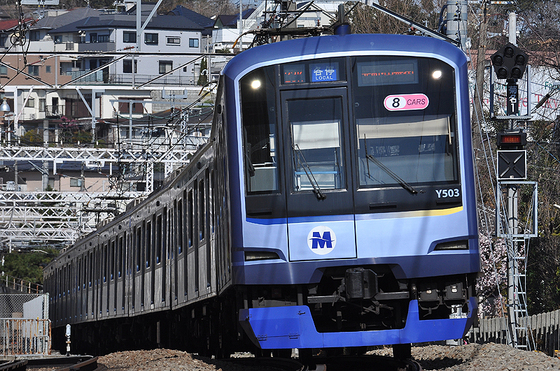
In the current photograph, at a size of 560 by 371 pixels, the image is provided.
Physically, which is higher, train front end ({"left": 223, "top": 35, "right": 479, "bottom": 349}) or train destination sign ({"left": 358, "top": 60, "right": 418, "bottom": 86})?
train destination sign ({"left": 358, "top": 60, "right": 418, "bottom": 86})

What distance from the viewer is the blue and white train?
773cm

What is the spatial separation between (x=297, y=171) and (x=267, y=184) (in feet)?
0.98

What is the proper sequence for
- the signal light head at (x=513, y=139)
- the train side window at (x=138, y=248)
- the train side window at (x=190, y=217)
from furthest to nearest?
the train side window at (x=138, y=248) < the signal light head at (x=513, y=139) < the train side window at (x=190, y=217)

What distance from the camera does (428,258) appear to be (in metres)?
7.72

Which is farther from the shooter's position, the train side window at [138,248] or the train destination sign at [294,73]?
the train side window at [138,248]

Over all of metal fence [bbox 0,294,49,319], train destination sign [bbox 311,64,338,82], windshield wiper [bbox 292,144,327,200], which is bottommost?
metal fence [bbox 0,294,49,319]

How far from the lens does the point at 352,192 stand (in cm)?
784

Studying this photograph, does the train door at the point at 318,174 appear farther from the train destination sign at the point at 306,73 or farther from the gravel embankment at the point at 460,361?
the gravel embankment at the point at 460,361

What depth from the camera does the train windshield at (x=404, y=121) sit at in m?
7.88

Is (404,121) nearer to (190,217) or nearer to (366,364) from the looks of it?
(366,364)

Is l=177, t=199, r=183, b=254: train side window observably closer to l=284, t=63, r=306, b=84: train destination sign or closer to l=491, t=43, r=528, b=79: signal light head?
l=491, t=43, r=528, b=79: signal light head

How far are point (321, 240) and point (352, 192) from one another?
494 mm

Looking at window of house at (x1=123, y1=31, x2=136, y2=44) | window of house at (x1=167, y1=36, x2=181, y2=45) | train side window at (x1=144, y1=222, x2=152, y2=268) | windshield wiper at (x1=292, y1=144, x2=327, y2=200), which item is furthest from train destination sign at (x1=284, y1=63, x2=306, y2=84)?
window of house at (x1=167, y1=36, x2=181, y2=45)

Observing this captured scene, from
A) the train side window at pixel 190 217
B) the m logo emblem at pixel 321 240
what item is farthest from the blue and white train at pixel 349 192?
the train side window at pixel 190 217
